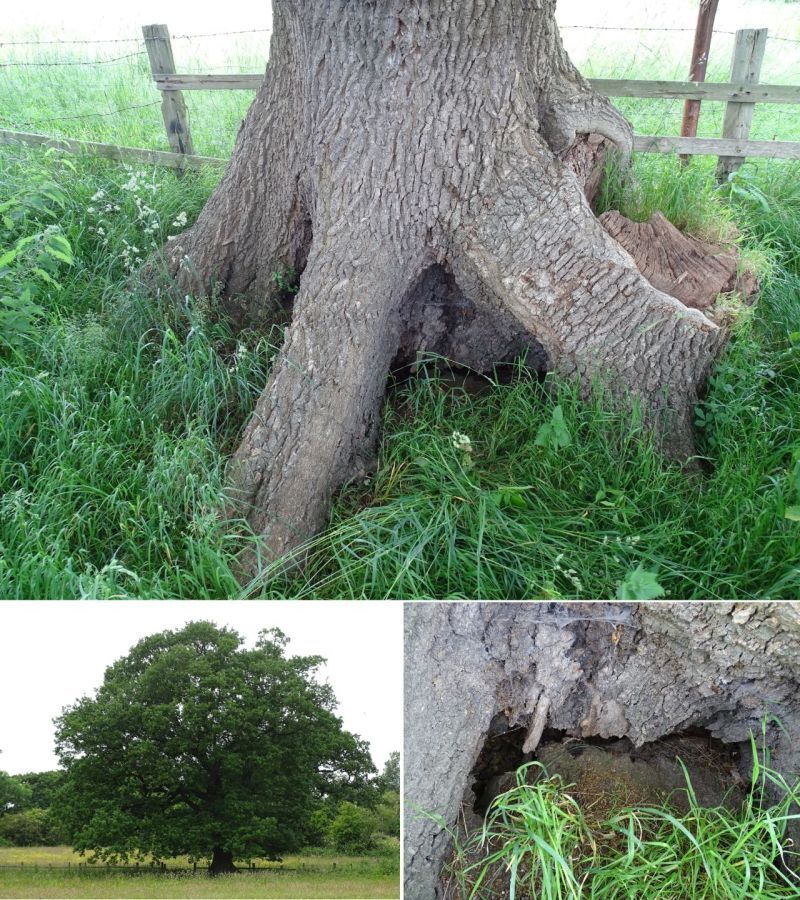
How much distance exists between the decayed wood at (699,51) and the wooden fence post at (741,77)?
0.72ft

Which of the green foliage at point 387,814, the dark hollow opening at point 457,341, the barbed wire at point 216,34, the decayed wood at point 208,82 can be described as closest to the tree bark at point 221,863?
the green foliage at point 387,814

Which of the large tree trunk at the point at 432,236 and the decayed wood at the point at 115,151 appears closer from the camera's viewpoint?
the large tree trunk at the point at 432,236

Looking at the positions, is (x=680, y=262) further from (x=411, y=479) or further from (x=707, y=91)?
(x=707, y=91)

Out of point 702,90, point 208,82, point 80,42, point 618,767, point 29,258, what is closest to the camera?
point 618,767

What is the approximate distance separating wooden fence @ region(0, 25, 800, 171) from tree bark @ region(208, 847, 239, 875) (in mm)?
5212

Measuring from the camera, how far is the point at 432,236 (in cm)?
334

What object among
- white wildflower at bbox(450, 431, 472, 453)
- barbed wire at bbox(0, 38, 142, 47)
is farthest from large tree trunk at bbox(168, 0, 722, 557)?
barbed wire at bbox(0, 38, 142, 47)

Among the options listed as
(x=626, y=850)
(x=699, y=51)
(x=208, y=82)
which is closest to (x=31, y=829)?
(x=626, y=850)

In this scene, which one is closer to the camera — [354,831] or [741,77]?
[354,831]

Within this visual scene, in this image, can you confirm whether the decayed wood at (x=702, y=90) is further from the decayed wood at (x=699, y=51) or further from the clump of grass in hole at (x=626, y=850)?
the clump of grass in hole at (x=626, y=850)

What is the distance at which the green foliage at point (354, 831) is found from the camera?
205cm

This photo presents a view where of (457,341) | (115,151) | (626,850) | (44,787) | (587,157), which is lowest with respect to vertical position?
(626,850)

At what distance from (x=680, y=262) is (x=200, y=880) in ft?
9.80

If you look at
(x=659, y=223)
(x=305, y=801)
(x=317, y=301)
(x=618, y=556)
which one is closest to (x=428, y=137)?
(x=317, y=301)
